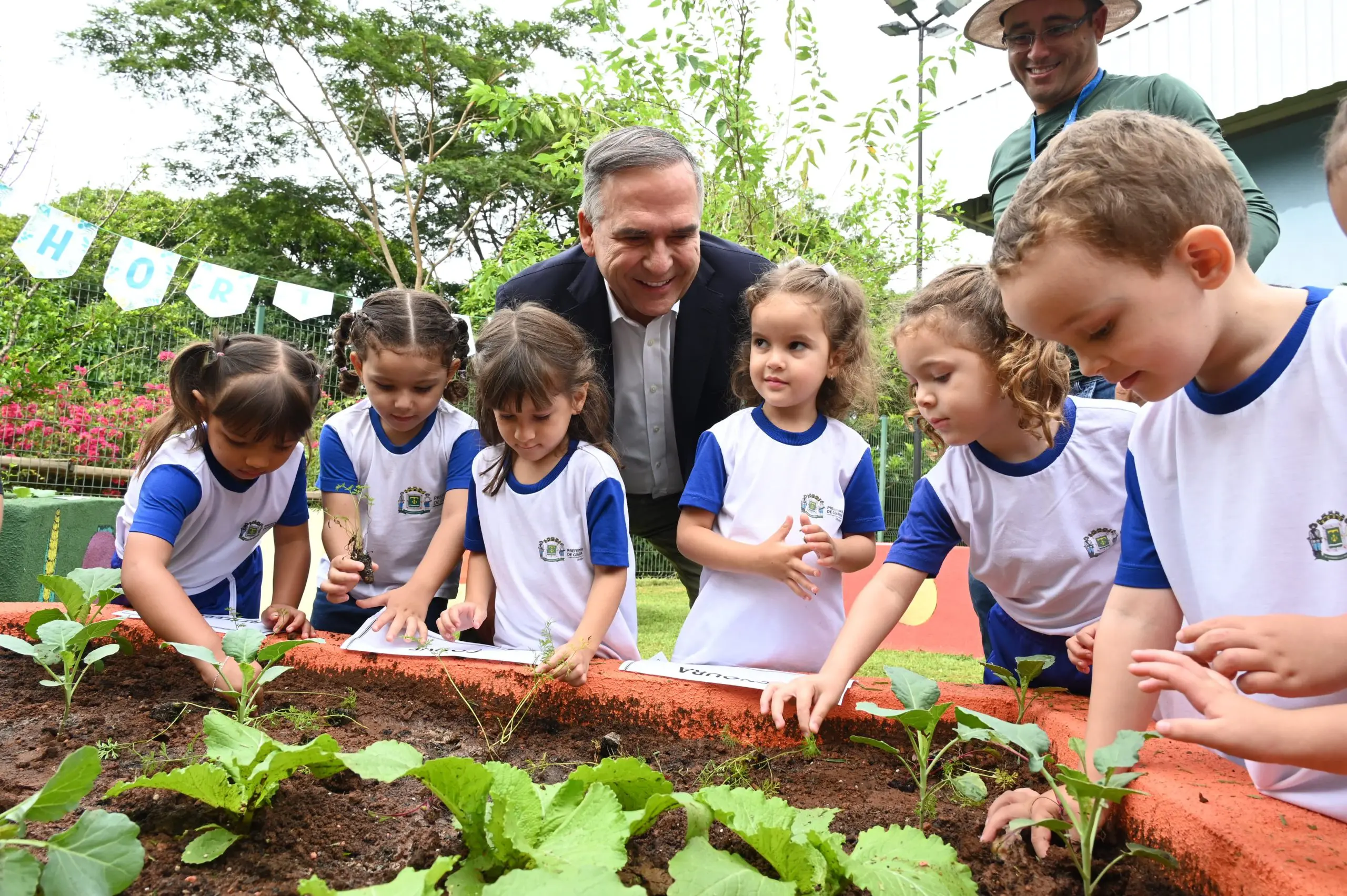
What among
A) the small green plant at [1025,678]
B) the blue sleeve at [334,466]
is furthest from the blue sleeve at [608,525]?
the small green plant at [1025,678]

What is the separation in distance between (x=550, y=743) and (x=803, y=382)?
41.8 inches

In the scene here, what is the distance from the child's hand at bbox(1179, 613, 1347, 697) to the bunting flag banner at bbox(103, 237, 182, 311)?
30.3ft

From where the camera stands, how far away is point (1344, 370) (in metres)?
1.03

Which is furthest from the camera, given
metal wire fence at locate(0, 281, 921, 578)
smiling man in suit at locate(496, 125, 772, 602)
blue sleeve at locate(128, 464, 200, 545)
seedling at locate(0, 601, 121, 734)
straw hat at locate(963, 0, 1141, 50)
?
metal wire fence at locate(0, 281, 921, 578)

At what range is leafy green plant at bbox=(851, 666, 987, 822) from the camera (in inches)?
49.5

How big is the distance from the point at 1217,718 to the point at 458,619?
5.34 feet

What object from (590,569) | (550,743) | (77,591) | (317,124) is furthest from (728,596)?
(317,124)

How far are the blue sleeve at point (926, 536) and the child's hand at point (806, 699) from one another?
0.32m

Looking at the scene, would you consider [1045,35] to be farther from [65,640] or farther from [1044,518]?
[65,640]

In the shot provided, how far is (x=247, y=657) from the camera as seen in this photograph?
61.2 inches

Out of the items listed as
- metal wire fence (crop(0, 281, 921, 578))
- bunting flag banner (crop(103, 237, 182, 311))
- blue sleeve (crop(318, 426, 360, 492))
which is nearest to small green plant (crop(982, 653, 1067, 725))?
blue sleeve (crop(318, 426, 360, 492))

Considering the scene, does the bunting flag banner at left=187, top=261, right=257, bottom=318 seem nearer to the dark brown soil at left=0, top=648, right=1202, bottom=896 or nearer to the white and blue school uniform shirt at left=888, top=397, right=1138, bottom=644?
the dark brown soil at left=0, top=648, right=1202, bottom=896

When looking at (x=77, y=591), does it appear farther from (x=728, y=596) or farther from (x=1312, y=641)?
(x=1312, y=641)

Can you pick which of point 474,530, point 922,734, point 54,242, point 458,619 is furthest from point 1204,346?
point 54,242
